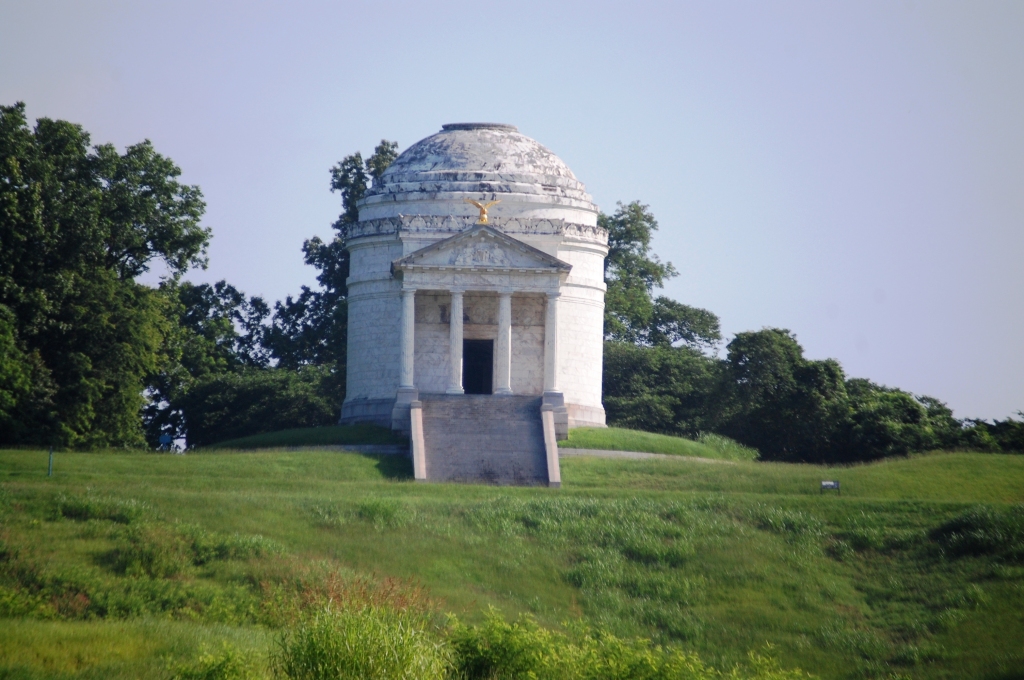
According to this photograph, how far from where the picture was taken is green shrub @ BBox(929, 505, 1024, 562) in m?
37.3

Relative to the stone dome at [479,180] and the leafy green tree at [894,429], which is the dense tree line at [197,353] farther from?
the stone dome at [479,180]

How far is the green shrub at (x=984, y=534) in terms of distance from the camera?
3731 cm

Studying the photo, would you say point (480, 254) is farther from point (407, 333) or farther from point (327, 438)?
point (327, 438)

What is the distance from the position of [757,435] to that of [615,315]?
54.3 feet

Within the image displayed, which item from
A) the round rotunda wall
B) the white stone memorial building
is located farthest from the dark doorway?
the round rotunda wall

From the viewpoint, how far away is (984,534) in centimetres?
3797

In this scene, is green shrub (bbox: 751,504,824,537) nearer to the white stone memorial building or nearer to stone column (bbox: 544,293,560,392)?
the white stone memorial building

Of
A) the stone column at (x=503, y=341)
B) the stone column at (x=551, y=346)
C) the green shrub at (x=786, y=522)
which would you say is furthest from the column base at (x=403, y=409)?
the green shrub at (x=786, y=522)

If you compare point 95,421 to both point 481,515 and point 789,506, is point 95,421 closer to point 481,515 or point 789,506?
point 481,515

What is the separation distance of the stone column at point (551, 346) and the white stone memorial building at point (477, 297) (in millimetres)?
47

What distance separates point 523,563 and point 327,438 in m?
18.6

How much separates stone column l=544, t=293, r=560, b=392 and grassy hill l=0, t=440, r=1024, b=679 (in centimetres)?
1133

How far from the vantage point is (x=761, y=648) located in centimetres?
3259

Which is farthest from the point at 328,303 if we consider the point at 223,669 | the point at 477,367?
the point at 223,669
